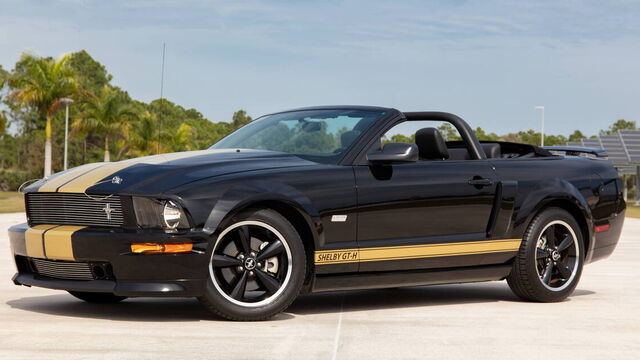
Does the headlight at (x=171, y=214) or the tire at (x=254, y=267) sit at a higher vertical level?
the headlight at (x=171, y=214)

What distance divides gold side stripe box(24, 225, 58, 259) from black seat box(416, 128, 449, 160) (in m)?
A: 2.84

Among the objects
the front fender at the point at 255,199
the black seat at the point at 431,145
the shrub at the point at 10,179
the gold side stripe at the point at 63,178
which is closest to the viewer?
the front fender at the point at 255,199

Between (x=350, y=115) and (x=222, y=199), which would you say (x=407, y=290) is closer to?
(x=350, y=115)

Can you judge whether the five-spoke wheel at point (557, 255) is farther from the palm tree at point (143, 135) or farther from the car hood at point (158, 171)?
the palm tree at point (143, 135)

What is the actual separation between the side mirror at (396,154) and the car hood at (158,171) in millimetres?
443

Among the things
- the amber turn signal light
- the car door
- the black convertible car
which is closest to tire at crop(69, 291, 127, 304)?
the black convertible car

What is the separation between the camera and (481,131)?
107 meters

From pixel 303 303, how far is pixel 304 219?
126 cm

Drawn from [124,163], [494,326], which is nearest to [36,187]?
[124,163]

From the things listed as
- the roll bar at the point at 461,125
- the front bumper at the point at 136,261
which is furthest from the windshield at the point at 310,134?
the front bumper at the point at 136,261

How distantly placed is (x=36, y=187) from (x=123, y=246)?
1.06m

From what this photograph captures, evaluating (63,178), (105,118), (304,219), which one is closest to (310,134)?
(304,219)

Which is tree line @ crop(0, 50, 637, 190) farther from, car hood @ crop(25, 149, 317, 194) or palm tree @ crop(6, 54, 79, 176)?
car hood @ crop(25, 149, 317, 194)

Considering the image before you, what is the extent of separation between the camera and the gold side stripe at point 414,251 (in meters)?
7.07
